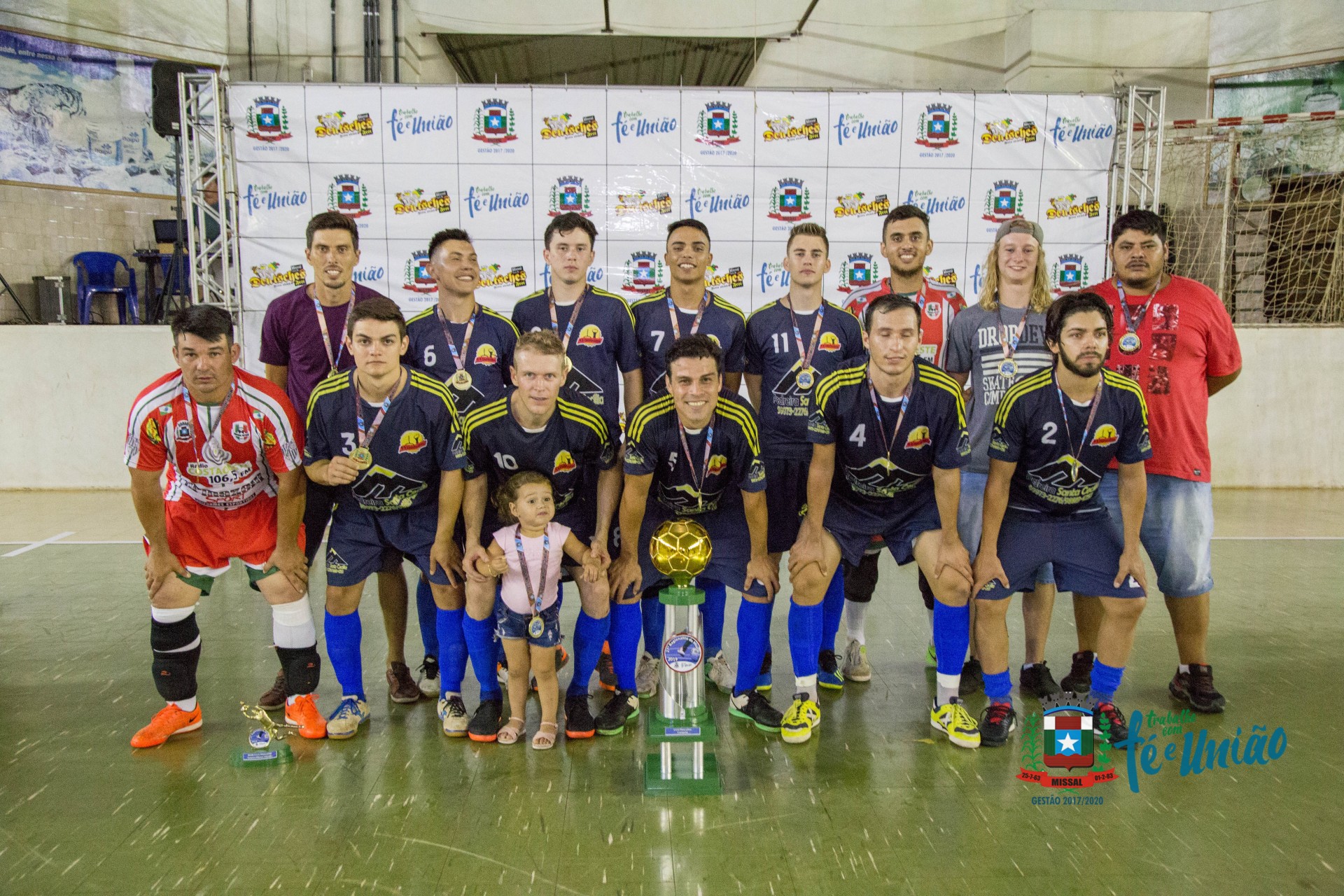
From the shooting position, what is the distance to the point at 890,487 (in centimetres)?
311

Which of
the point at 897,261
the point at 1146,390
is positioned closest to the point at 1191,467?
the point at 1146,390

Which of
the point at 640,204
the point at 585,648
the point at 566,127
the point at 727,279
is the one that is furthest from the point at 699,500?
the point at 566,127

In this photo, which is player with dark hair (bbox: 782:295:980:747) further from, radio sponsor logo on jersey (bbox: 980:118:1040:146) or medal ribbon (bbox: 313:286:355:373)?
radio sponsor logo on jersey (bbox: 980:118:1040:146)

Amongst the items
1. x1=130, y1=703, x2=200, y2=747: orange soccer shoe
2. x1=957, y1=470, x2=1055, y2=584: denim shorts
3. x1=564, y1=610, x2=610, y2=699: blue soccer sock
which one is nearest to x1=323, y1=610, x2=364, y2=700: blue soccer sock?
x1=130, y1=703, x2=200, y2=747: orange soccer shoe

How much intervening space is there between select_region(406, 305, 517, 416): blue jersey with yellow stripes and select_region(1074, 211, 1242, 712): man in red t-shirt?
2399mm

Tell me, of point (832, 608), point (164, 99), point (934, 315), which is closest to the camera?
point (832, 608)

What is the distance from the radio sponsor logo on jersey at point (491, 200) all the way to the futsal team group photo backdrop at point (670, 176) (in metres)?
0.01

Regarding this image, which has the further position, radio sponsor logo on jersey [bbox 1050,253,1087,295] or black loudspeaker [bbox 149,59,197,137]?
black loudspeaker [bbox 149,59,197,137]

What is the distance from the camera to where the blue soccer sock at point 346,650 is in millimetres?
3121

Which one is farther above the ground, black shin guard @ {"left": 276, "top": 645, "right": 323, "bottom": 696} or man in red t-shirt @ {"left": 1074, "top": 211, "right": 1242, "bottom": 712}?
man in red t-shirt @ {"left": 1074, "top": 211, "right": 1242, "bottom": 712}

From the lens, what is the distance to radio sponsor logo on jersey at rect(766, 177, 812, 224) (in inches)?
269

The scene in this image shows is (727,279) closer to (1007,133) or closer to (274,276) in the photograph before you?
(1007,133)

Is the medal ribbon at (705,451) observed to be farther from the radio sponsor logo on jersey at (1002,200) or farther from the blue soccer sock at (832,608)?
the radio sponsor logo on jersey at (1002,200)

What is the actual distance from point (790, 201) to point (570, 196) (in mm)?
1756
